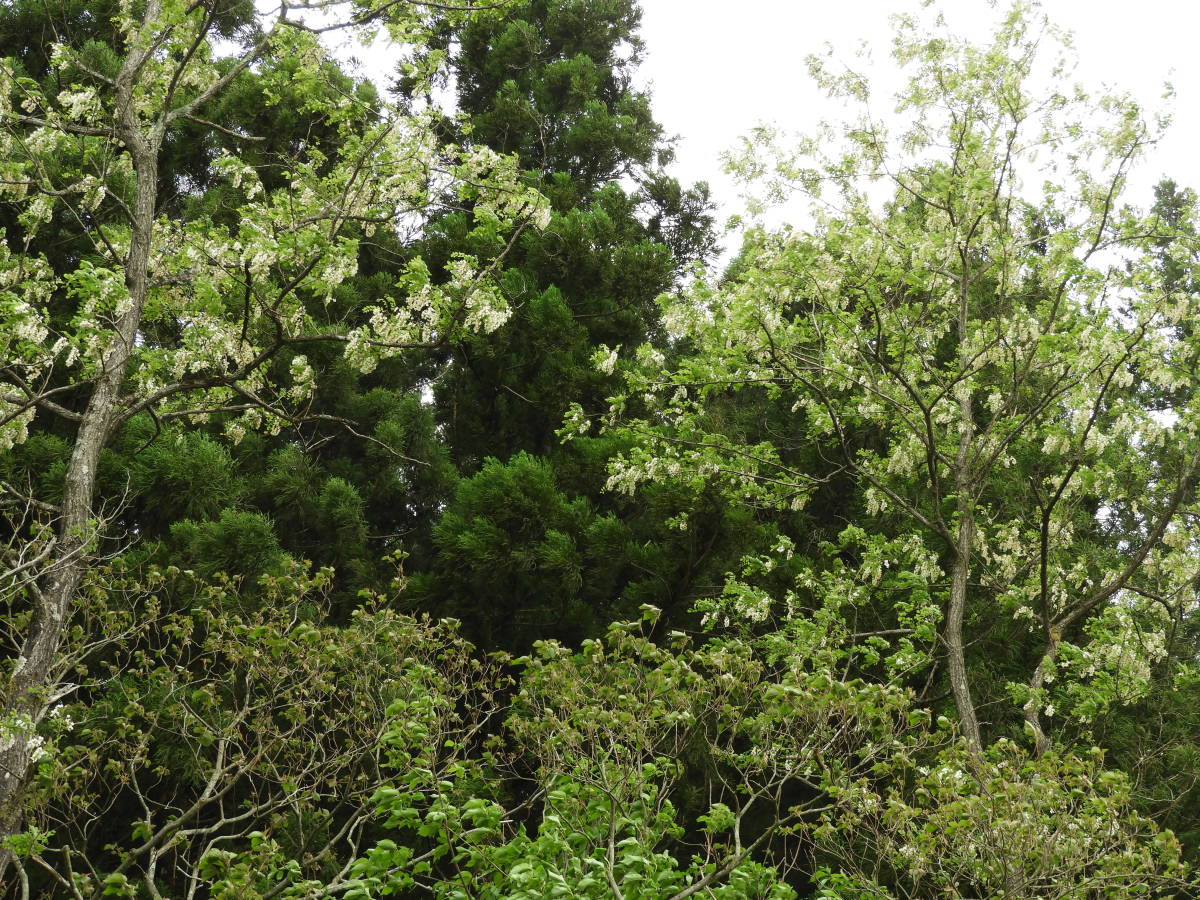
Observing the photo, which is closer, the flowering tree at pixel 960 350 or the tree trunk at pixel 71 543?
the tree trunk at pixel 71 543

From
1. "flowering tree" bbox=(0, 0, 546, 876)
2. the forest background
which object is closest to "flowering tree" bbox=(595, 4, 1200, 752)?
the forest background

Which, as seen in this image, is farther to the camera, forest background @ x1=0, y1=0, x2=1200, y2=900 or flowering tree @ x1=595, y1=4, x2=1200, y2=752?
flowering tree @ x1=595, y1=4, x2=1200, y2=752

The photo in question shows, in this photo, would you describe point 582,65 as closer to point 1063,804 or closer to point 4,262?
point 4,262

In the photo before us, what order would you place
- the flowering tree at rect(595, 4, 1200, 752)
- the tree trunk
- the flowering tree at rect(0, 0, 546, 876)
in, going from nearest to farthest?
1. the tree trunk
2. the flowering tree at rect(0, 0, 546, 876)
3. the flowering tree at rect(595, 4, 1200, 752)

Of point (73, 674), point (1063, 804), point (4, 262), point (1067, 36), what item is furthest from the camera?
point (1067, 36)

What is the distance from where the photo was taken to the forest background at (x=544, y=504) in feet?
15.8

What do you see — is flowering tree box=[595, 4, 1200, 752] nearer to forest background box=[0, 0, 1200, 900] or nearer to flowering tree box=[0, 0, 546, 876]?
forest background box=[0, 0, 1200, 900]

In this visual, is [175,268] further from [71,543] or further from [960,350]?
[960,350]

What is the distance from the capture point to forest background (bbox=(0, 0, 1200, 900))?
4.83 m

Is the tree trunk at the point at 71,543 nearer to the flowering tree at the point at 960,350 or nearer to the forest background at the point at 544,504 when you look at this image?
the forest background at the point at 544,504

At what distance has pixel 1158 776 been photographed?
9.09m

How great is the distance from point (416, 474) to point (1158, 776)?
7306 mm

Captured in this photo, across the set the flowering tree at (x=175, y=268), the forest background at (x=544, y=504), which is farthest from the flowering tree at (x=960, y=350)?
the flowering tree at (x=175, y=268)

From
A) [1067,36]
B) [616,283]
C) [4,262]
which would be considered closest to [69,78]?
[4,262]
